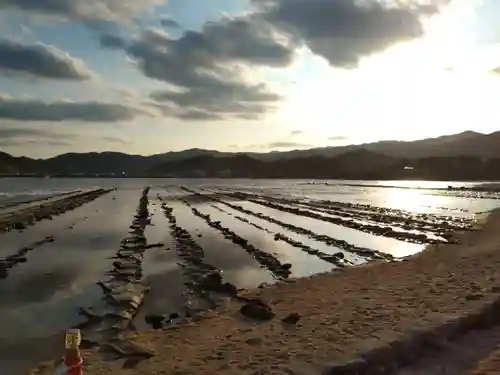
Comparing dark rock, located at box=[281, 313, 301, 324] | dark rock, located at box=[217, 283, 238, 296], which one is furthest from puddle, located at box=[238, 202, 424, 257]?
dark rock, located at box=[281, 313, 301, 324]

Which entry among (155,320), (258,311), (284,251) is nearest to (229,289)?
(258,311)

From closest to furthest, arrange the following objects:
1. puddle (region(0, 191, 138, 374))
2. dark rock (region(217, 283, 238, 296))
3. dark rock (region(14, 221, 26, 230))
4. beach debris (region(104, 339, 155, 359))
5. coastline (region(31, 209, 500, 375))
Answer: coastline (region(31, 209, 500, 375)), beach debris (region(104, 339, 155, 359)), puddle (region(0, 191, 138, 374)), dark rock (region(217, 283, 238, 296)), dark rock (region(14, 221, 26, 230))

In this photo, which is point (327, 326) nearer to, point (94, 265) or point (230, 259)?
point (230, 259)

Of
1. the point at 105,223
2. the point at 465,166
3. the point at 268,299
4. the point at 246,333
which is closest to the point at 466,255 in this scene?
the point at 268,299

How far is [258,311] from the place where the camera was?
10672 millimetres

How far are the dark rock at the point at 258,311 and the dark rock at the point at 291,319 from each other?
0.50 metres

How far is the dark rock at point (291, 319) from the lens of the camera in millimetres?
9750

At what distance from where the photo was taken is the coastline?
7.40 m

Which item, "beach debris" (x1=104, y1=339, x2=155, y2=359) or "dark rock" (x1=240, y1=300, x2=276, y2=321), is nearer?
"beach debris" (x1=104, y1=339, x2=155, y2=359)

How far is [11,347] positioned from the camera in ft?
30.6

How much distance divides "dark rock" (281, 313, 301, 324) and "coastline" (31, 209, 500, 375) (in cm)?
11

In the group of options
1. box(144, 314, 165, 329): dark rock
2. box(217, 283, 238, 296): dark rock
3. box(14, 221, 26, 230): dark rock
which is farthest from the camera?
box(14, 221, 26, 230): dark rock

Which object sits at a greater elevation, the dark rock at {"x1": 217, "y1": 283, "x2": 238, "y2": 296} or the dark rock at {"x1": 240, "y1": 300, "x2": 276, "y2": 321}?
the dark rock at {"x1": 240, "y1": 300, "x2": 276, "y2": 321}

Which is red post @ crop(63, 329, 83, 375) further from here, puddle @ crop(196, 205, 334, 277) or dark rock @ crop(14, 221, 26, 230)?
dark rock @ crop(14, 221, 26, 230)
